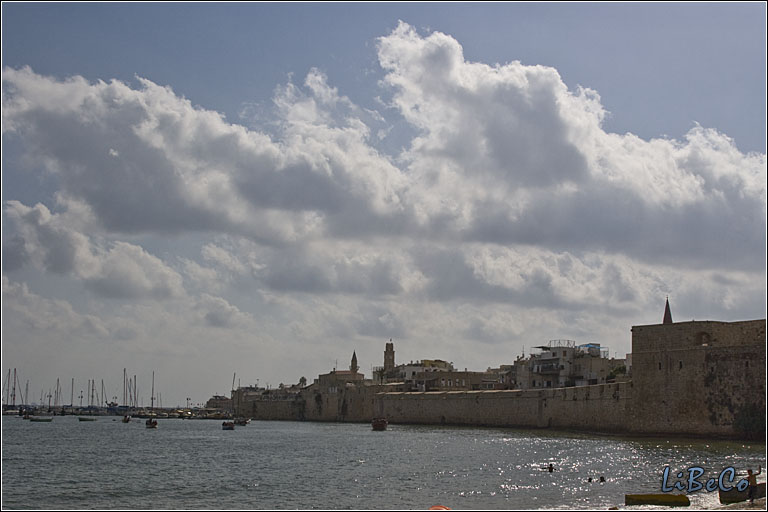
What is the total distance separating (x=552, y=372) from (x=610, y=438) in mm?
29078

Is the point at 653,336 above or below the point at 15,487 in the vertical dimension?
above

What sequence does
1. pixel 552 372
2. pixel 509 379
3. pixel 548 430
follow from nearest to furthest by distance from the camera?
pixel 548 430
pixel 552 372
pixel 509 379

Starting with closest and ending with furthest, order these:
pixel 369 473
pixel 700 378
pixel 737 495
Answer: pixel 737 495, pixel 369 473, pixel 700 378

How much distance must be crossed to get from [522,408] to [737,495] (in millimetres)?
38482

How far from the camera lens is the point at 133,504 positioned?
25.0m

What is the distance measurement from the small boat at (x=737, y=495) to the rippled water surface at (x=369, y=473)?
323mm

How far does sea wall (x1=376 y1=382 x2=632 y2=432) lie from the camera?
49719 mm

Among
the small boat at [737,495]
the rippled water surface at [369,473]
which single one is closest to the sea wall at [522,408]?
the rippled water surface at [369,473]

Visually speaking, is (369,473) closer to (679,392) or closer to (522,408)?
(679,392)

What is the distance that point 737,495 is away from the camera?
2195cm

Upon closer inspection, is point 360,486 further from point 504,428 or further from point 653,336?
point 504,428

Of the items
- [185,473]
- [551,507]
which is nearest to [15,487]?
[185,473]

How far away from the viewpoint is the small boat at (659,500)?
22250 millimetres

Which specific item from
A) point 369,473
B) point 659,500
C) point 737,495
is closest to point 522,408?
point 369,473
